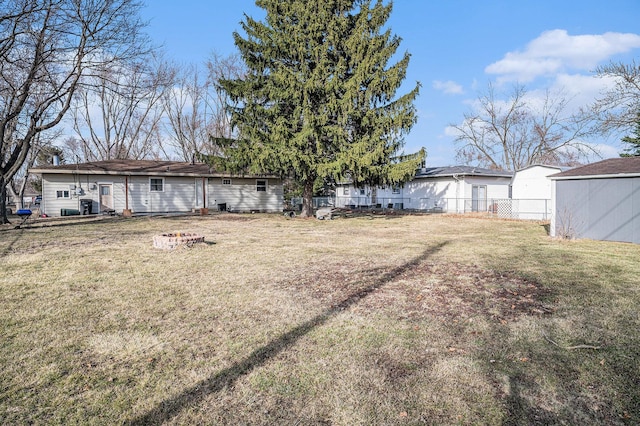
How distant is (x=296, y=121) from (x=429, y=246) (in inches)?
415

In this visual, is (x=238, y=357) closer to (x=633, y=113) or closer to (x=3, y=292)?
(x=3, y=292)

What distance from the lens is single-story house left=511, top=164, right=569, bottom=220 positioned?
18875 millimetres

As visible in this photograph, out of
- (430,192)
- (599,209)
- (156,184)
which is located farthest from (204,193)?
(599,209)

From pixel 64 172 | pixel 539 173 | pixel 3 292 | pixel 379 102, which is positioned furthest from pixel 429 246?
pixel 64 172

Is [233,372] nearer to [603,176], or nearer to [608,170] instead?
[603,176]

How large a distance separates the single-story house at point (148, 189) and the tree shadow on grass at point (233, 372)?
18.6 m

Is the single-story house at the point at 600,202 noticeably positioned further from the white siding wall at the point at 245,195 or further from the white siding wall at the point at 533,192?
the white siding wall at the point at 245,195

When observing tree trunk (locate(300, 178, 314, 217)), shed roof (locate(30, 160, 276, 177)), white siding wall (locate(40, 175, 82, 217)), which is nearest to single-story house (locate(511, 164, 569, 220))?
tree trunk (locate(300, 178, 314, 217))

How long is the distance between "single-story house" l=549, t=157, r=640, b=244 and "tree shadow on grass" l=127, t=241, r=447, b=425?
9463 millimetres

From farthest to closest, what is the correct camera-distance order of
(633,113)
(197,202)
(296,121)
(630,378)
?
(197,202), (296,121), (633,113), (630,378)

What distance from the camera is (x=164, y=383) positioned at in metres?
2.72

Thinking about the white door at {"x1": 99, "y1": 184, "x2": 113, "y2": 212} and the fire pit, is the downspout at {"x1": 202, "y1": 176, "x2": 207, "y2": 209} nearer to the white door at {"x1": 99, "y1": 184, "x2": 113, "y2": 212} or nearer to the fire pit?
the white door at {"x1": 99, "y1": 184, "x2": 113, "y2": 212}

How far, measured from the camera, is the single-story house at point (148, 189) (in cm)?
1859

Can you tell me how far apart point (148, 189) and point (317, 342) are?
1991cm
